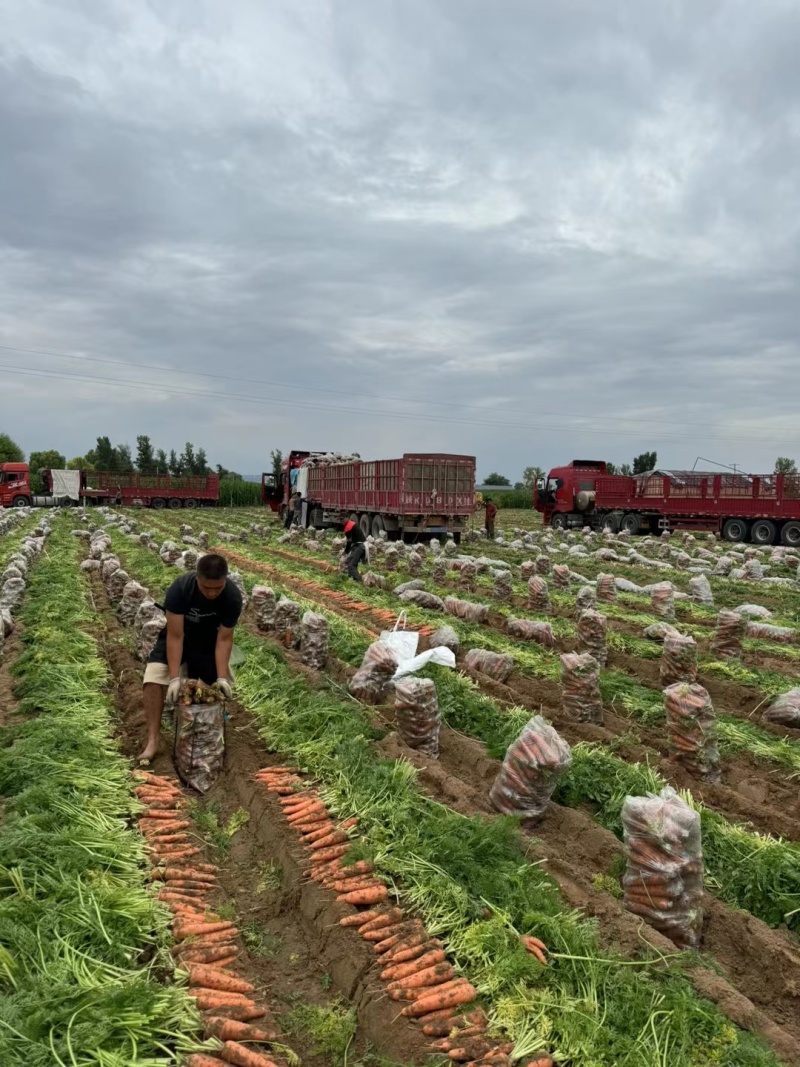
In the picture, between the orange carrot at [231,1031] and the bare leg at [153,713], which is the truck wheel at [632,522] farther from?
the orange carrot at [231,1031]

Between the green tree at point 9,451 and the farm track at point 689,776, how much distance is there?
77.3 metres

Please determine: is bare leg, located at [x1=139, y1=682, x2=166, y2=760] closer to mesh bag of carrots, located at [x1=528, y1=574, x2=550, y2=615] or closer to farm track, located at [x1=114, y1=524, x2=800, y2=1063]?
farm track, located at [x1=114, y1=524, x2=800, y2=1063]

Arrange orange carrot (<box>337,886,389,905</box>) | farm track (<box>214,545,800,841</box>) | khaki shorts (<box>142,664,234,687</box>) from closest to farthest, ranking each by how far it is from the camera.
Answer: orange carrot (<box>337,886,389,905</box>)
farm track (<box>214,545,800,841</box>)
khaki shorts (<box>142,664,234,687</box>)

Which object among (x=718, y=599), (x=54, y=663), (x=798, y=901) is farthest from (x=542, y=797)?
(x=718, y=599)

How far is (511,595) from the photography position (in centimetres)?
1459

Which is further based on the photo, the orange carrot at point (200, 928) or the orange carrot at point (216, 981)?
the orange carrot at point (200, 928)

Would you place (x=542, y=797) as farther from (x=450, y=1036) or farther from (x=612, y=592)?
(x=612, y=592)

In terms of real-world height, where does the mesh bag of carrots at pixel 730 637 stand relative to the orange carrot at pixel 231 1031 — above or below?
above

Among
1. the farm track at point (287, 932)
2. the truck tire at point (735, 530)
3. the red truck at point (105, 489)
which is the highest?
the red truck at point (105, 489)

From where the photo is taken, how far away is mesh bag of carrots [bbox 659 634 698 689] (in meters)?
8.22

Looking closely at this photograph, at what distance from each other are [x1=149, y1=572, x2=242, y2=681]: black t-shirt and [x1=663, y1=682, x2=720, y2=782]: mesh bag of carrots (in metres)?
3.50

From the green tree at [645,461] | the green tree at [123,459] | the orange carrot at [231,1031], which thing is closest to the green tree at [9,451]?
the green tree at [123,459]

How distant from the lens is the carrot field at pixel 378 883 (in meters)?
3.29

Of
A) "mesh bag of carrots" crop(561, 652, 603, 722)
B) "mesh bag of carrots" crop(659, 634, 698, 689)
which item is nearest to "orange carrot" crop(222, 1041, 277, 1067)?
"mesh bag of carrots" crop(561, 652, 603, 722)
